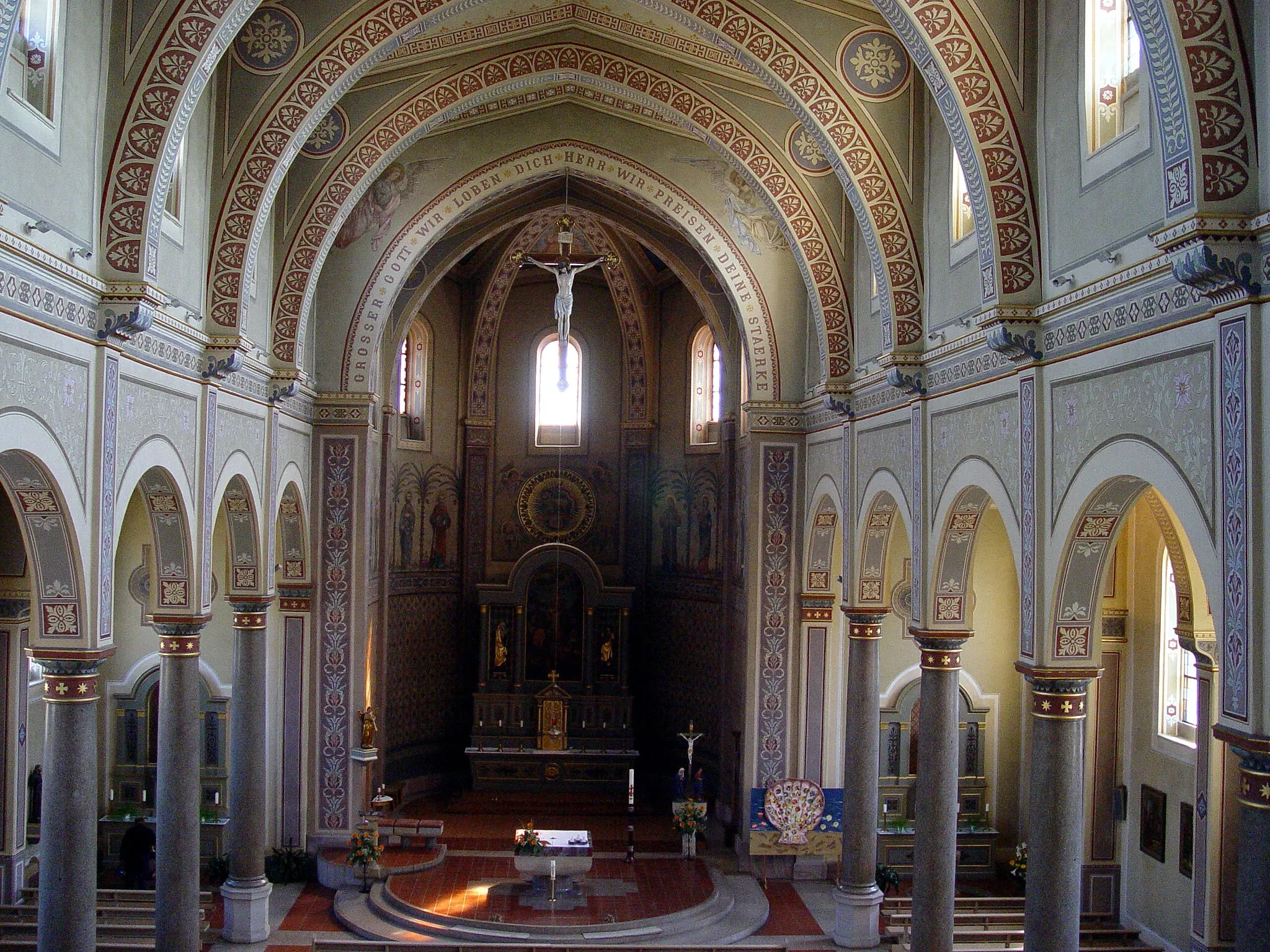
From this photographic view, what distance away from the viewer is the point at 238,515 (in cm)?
1728

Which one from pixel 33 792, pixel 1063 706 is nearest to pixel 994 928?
pixel 1063 706

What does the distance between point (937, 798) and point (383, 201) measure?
13.4m

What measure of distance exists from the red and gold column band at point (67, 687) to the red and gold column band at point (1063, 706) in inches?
352

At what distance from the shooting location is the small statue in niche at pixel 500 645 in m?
28.0

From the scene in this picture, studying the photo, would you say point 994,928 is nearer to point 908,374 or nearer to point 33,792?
point 908,374

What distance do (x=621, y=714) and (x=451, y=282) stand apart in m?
10.9

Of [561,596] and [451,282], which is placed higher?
[451,282]

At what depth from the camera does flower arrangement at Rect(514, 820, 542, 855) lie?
1972 centimetres

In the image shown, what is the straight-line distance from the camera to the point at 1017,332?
11398mm

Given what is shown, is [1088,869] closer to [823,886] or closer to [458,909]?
[823,886]

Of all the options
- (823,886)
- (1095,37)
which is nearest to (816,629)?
(823,886)

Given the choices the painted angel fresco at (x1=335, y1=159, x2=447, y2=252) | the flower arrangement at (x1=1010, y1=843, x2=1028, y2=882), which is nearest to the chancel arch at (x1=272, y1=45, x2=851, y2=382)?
the painted angel fresco at (x1=335, y1=159, x2=447, y2=252)

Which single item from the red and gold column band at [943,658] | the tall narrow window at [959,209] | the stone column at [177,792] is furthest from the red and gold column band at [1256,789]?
the stone column at [177,792]

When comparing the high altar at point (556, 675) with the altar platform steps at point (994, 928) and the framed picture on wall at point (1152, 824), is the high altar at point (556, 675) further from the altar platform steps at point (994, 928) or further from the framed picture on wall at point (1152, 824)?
the framed picture on wall at point (1152, 824)
